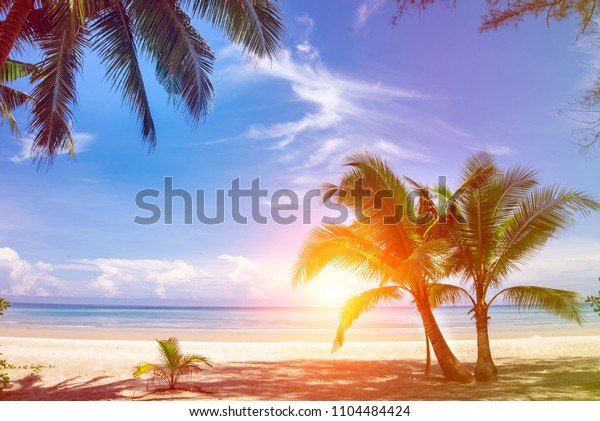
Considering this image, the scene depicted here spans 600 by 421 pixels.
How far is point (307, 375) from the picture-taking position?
661cm

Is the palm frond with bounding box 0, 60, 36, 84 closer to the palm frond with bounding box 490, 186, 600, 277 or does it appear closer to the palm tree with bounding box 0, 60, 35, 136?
the palm tree with bounding box 0, 60, 35, 136

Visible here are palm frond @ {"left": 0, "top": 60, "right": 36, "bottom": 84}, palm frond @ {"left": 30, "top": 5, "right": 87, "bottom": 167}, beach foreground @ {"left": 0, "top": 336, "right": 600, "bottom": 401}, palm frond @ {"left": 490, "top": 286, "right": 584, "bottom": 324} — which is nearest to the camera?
palm frond @ {"left": 30, "top": 5, "right": 87, "bottom": 167}

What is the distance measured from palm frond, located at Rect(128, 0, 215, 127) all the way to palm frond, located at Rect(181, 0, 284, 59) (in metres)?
0.34

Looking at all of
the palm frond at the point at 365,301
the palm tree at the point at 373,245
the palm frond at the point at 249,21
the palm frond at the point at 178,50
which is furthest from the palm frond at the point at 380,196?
the palm frond at the point at 178,50

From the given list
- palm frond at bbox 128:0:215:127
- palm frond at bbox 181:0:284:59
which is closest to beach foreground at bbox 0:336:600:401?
palm frond at bbox 128:0:215:127

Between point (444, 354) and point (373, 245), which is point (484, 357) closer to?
point (444, 354)

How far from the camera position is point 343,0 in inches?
225

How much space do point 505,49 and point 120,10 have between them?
4.80 m

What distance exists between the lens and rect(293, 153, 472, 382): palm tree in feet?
19.0

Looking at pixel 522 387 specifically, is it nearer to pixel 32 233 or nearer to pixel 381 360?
pixel 381 360

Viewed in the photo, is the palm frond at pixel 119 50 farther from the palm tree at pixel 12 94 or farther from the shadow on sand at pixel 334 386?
the shadow on sand at pixel 334 386

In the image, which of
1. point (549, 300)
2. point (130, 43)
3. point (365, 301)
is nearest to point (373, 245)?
point (365, 301)

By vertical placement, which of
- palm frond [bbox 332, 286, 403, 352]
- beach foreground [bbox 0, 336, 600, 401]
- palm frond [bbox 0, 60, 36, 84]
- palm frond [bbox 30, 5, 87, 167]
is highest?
palm frond [bbox 0, 60, 36, 84]
